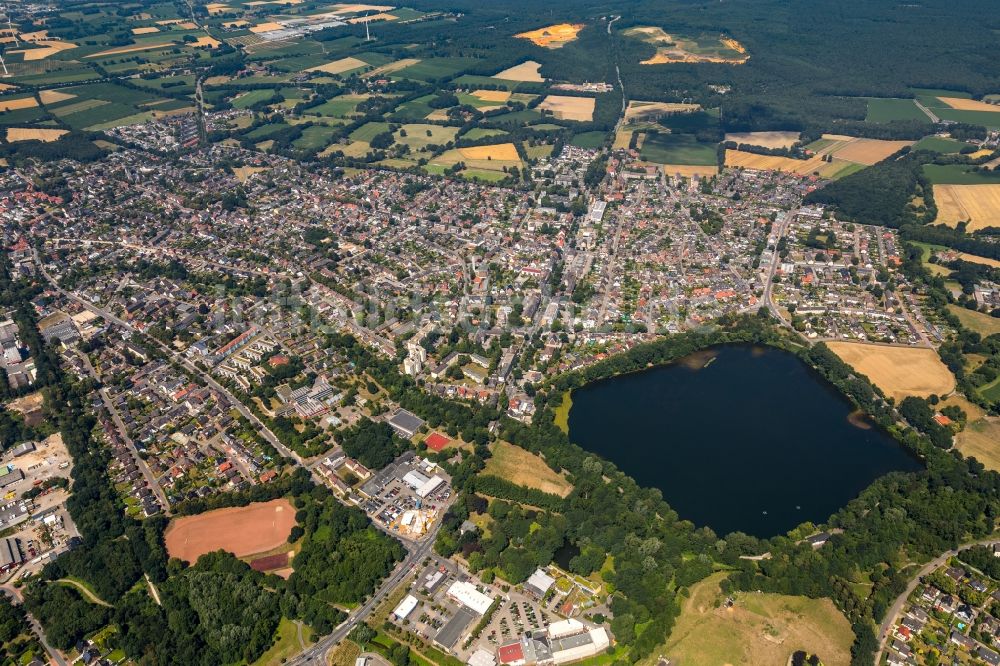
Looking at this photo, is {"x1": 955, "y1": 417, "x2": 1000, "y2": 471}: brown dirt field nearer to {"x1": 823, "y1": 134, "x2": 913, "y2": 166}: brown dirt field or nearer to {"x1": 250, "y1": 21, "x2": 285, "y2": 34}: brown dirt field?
{"x1": 823, "y1": 134, "x2": 913, "y2": 166}: brown dirt field

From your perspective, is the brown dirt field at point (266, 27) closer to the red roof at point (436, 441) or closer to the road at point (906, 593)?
the red roof at point (436, 441)

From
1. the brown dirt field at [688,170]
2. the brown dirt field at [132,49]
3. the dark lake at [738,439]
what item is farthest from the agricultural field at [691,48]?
the brown dirt field at [132,49]

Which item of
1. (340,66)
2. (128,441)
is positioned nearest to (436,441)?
(128,441)

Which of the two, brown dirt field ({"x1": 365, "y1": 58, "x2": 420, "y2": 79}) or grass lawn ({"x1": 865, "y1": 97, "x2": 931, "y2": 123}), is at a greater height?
brown dirt field ({"x1": 365, "y1": 58, "x2": 420, "y2": 79})

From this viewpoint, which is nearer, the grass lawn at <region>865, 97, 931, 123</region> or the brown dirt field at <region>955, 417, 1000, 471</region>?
the brown dirt field at <region>955, 417, 1000, 471</region>

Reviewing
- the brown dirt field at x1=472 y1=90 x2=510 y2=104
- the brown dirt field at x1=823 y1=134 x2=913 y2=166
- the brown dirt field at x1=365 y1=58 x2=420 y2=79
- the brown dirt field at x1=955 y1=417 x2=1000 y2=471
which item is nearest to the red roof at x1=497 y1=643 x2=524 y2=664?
the brown dirt field at x1=955 y1=417 x2=1000 y2=471

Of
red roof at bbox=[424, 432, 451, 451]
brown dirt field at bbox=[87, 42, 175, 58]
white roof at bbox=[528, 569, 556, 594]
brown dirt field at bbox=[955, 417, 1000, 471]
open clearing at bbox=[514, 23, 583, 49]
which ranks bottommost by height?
white roof at bbox=[528, 569, 556, 594]

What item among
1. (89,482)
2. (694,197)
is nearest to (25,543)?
(89,482)
